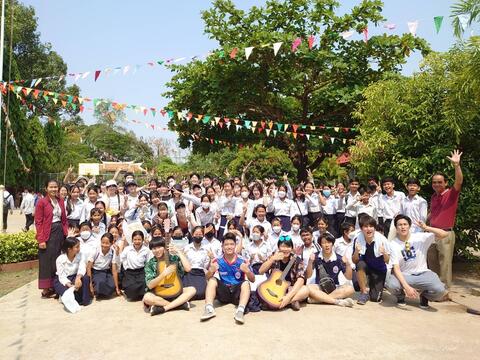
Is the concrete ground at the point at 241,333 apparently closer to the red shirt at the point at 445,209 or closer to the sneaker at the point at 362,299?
the sneaker at the point at 362,299

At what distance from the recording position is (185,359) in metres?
3.96

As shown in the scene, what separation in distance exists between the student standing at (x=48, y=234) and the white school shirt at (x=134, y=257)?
1.13 m

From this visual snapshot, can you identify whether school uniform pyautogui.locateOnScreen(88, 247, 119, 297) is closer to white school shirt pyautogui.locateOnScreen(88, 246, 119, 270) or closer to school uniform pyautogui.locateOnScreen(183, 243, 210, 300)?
white school shirt pyautogui.locateOnScreen(88, 246, 119, 270)

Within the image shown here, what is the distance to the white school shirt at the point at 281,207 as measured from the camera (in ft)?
28.1

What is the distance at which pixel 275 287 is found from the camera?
5.60 metres

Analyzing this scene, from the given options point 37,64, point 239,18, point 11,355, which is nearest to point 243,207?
point 11,355

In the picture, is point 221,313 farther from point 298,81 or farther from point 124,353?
point 298,81

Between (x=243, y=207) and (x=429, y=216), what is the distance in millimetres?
3483

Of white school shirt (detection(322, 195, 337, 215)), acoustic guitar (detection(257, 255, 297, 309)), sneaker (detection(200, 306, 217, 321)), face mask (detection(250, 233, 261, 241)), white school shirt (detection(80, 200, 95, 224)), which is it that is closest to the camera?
sneaker (detection(200, 306, 217, 321))

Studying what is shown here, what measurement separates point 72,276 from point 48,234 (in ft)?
2.81

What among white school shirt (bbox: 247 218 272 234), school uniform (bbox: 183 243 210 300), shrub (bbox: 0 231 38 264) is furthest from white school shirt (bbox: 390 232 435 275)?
shrub (bbox: 0 231 38 264)

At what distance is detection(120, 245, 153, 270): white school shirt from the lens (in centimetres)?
611

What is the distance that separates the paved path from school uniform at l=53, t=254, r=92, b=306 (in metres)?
0.21

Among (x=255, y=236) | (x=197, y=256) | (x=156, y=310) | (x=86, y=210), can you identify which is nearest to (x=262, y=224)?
(x=255, y=236)
